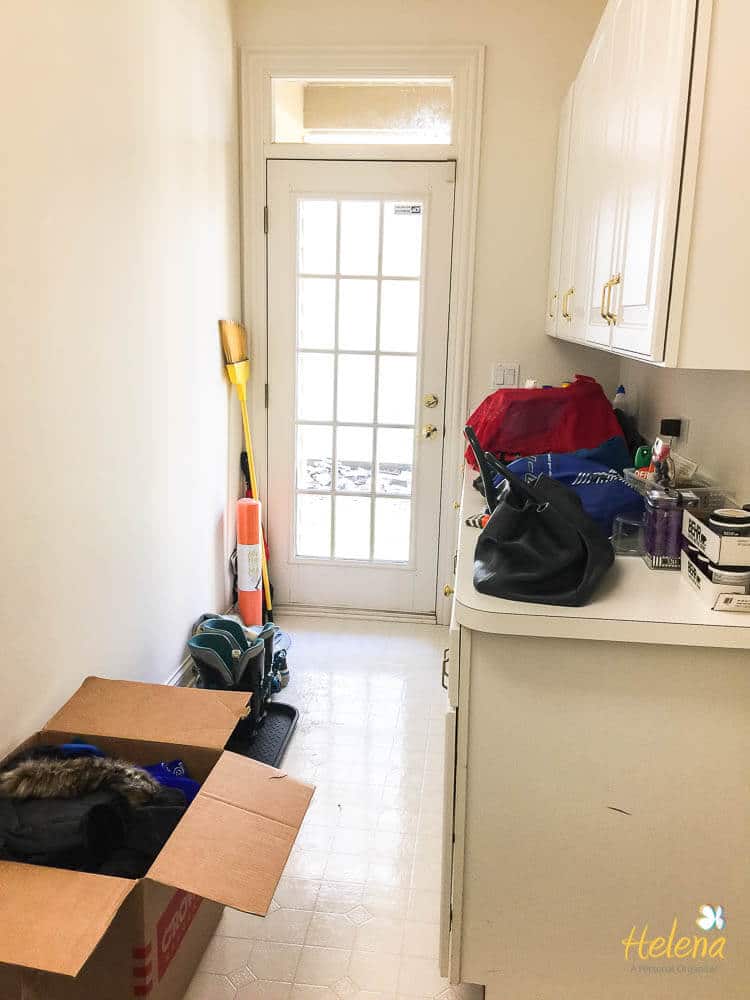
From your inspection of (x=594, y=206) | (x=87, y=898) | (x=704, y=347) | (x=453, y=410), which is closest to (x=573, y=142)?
(x=594, y=206)

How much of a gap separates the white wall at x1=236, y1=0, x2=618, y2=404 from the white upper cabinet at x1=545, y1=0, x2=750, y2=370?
131cm

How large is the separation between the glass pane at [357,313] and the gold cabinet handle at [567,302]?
3.16 ft

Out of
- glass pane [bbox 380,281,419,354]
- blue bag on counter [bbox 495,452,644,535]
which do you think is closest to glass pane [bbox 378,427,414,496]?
glass pane [bbox 380,281,419,354]

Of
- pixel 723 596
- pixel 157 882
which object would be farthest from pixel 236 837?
pixel 723 596

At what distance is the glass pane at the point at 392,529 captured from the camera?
365cm

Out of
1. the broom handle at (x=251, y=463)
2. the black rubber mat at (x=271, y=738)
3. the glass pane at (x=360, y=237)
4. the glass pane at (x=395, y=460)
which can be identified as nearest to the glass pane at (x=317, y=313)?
the glass pane at (x=360, y=237)

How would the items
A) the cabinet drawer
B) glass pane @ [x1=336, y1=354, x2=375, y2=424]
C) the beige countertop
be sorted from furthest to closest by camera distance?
glass pane @ [x1=336, y1=354, x2=375, y2=424], the cabinet drawer, the beige countertop

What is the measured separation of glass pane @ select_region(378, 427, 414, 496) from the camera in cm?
358

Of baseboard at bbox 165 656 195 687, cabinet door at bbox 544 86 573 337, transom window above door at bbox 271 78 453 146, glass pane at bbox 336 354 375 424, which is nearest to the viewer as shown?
baseboard at bbox 165 656 195 687

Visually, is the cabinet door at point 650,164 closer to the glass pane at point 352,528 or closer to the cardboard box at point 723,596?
the cardboard box at point 723,596

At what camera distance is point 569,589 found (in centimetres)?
146

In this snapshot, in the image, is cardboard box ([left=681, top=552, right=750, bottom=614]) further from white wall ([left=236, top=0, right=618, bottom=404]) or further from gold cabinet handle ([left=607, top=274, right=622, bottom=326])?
white wall ([left=236, top=0, right=618, bottom=404])

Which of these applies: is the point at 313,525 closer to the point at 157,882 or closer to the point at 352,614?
the point at 352,614

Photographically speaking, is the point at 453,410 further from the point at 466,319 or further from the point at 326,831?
the point at 326,831
